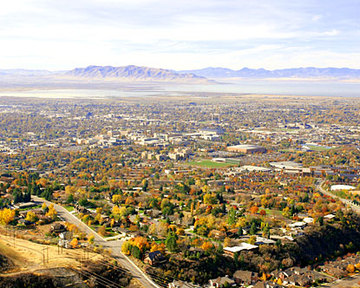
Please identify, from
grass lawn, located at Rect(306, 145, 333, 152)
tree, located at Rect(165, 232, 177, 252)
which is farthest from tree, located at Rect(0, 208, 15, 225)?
grass lawn, located at Rect(306, 145, 333, 152)

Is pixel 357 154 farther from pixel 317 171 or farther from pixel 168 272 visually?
pixel 168 272

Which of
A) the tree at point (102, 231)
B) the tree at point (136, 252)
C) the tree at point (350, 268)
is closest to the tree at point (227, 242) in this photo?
the tree at point (136, 252)

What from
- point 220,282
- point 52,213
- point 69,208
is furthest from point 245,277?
point 69,208

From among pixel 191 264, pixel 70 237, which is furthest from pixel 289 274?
pixel 70 237

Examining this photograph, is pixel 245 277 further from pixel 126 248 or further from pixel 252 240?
pixel 126 248

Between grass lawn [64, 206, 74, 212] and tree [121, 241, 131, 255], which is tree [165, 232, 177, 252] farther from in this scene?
grass lawn [64, 206, 74, 212]
